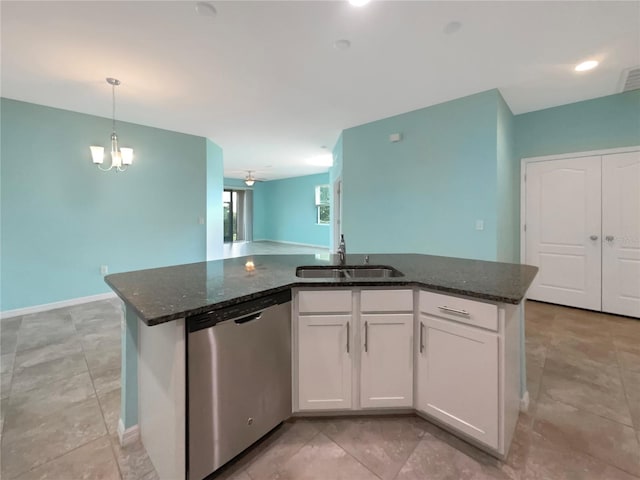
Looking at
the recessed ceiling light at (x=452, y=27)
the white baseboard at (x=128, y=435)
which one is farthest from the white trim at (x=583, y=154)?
the white baseboard at (x=128, y=435)

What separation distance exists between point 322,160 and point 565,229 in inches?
204

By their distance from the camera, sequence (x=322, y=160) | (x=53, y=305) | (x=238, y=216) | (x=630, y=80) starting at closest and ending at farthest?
1. (x=630, y=80)
2. (x=53, y=305)
3. (x=322, y=160)
4. (x=238, y=216)

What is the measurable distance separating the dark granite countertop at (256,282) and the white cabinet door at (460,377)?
211 millimetres

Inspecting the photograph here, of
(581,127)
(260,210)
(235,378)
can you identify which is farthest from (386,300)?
(260,210)

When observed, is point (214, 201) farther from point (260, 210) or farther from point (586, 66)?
point (260, 210)

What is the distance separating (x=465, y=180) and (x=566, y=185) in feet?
5.25

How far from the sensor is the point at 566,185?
3.84m

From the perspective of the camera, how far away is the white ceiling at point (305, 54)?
2.05m

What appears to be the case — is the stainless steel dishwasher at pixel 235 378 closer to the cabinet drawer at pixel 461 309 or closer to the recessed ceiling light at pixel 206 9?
the cabinet drawer at pixel 461 309

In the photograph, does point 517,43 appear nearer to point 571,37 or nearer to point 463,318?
point 571,37

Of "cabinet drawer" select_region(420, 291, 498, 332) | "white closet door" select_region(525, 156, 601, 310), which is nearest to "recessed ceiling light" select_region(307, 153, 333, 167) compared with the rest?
"white closet door" select_region(525, 156, 601, 310)

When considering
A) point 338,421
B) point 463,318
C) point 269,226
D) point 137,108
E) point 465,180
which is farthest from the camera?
point 269,226

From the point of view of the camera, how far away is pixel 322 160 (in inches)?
294

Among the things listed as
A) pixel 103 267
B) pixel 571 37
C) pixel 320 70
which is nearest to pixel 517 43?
→ pixel 571 37
